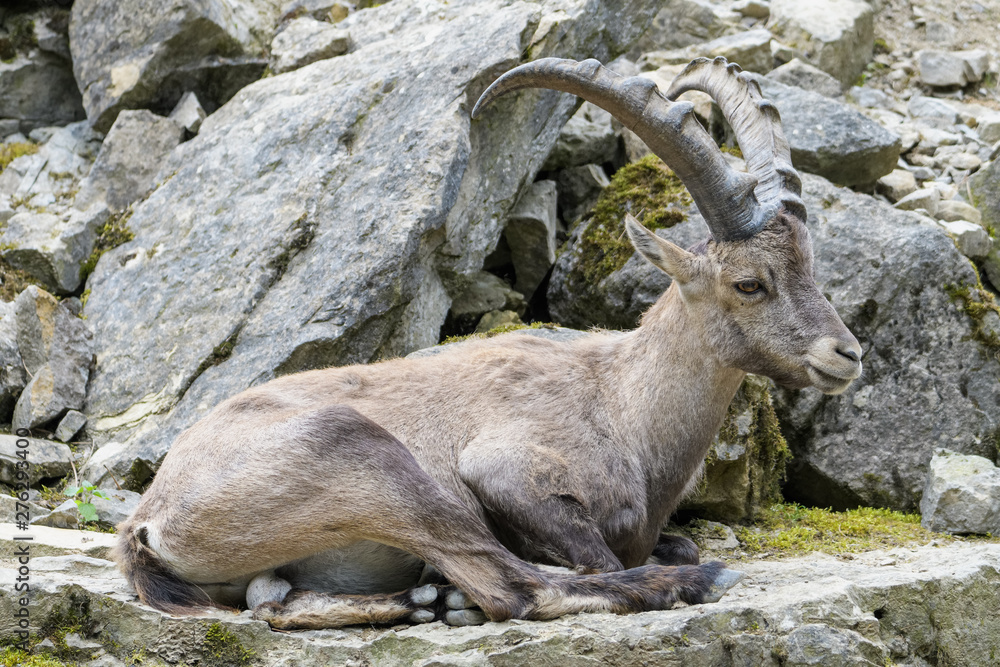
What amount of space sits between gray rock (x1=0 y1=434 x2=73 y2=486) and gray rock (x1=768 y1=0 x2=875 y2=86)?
11.6m

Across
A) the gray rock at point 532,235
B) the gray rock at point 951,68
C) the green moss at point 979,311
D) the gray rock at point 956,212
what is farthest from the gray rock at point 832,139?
the gray rock at point 951,68

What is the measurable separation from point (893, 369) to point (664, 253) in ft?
12.0

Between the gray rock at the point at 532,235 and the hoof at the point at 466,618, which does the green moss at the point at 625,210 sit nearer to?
the gray rock at the point at 532,235

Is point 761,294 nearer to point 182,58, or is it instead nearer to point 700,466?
point 700,466

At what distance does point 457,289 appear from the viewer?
9.86 metres

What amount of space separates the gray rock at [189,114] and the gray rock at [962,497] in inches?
351

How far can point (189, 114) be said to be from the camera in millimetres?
11594

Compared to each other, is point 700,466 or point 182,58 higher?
point 182,58

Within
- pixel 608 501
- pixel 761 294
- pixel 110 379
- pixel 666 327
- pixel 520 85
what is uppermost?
pixel 520 85

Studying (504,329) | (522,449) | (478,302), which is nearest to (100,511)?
(522,449)

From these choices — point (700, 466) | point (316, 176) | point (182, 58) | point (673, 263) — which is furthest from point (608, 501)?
point (182, 58)

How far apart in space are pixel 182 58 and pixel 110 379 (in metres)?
4.77

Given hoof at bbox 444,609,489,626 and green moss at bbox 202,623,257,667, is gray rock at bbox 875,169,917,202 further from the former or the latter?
green moss at bbox 202,623,257,667

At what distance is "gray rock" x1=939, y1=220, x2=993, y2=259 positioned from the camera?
10.6 metres
